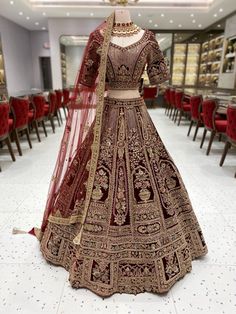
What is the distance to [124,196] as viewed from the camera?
54.4 inches

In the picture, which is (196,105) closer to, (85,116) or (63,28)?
(85,116)

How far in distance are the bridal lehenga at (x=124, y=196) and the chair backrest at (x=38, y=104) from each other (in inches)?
130

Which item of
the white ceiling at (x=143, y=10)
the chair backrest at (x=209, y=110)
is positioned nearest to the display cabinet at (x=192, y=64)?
the white ceiling at (x=143, y=10)

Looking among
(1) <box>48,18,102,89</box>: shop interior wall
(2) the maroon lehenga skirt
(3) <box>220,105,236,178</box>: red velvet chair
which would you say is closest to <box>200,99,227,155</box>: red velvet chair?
(3) <box>220,105,236,178</box>: red velvet chair

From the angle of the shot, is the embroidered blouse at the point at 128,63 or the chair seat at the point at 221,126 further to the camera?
the chair seat at the point at 221,126

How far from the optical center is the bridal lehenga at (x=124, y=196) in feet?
4.47

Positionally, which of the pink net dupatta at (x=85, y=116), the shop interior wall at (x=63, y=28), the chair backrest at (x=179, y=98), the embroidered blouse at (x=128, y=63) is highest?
the shop interior wall at (x=63, y=28)

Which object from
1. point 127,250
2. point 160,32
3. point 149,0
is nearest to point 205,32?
point 160,32

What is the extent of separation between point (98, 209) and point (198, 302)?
2.32 feet

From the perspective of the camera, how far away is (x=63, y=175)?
1.63 meters

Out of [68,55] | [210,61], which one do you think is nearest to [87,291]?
[68,55]

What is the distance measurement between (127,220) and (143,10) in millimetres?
7379

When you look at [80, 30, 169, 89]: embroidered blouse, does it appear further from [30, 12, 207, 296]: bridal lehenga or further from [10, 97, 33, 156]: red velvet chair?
[10, 97, 33, 156]: red velvet chair

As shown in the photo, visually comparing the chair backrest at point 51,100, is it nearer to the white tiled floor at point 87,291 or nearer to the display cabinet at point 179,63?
the white tiled floor at point 87,291
